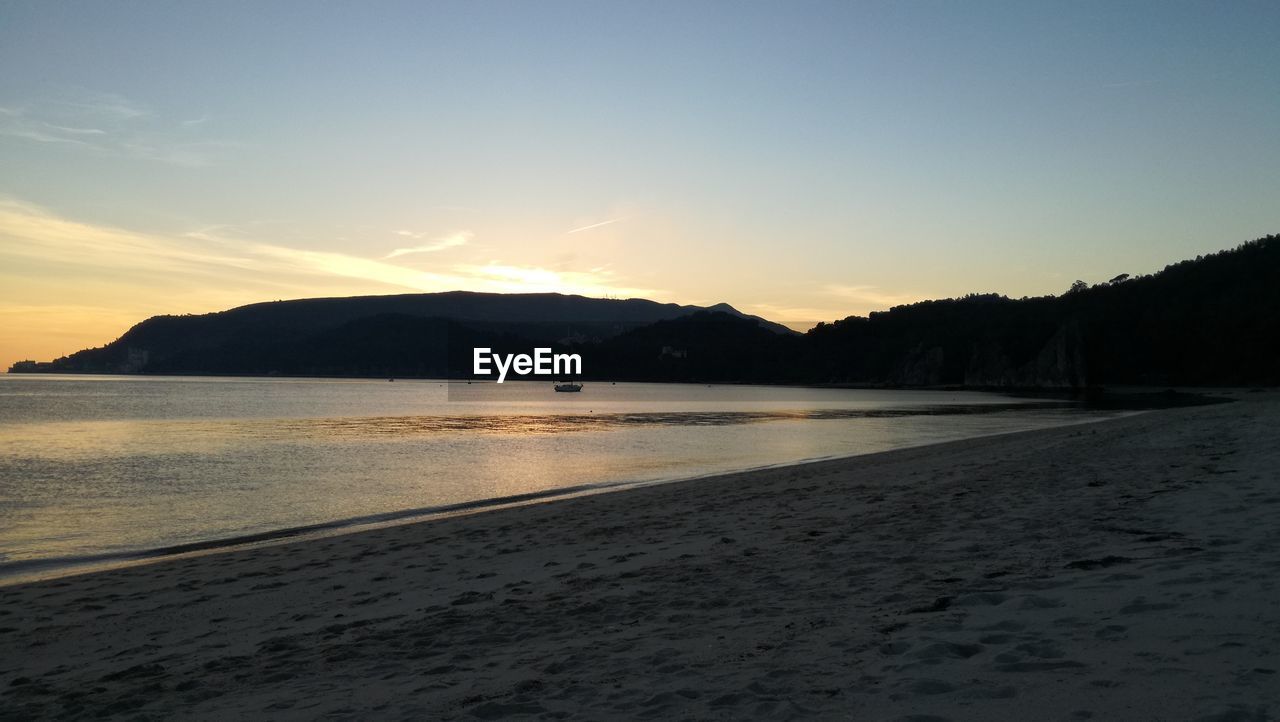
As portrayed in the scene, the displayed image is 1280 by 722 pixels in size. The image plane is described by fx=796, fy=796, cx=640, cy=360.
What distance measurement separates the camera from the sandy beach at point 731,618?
4.66 metres

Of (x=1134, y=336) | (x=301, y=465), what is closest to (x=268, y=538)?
(x=301, y=465)

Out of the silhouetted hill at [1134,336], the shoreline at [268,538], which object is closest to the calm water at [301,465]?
the shoreline at [268,538]

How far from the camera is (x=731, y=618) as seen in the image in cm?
666

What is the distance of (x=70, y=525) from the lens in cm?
1650

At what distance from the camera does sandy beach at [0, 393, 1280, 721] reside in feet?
15.3

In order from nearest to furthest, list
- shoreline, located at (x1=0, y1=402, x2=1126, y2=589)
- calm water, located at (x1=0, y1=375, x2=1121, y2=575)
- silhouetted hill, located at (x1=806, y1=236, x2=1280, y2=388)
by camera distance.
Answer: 1. shoreline, located at (x1=0, y1=402, x2=1126, y2=589)
2. calm water, located at (x1=0, y1=375, x2=1121, y2=575)
3. silhouetted hill, located at (x1=806, y1=236, x2=1280, y2=388)

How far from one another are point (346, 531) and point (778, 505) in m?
8.21

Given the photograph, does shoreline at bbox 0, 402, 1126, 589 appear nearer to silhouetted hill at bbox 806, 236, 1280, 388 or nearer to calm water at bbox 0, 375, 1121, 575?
calm water at bbox 0, 375, 1121, 575

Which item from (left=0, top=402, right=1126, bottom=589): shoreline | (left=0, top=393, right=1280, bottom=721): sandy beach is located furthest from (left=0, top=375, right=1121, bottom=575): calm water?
(left=0, top=393, right=1280, bottom=721): sandy beach

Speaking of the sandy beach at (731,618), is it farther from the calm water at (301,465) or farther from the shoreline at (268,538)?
the calm water at (301,465)

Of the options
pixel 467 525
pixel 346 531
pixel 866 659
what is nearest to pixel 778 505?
pixel 467 525

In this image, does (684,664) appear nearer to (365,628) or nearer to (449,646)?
(449,646)

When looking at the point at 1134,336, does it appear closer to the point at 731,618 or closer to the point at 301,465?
the point at 301,465

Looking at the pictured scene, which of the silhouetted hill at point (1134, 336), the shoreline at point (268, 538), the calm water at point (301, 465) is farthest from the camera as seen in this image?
the silhouetted hill at point (1134, 336)
